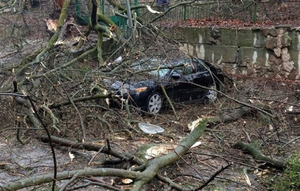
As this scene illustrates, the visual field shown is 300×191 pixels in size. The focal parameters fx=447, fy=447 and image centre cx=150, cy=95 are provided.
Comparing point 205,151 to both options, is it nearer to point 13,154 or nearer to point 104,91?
point 104,91

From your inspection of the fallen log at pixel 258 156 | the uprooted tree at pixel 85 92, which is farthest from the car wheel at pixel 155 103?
the fallen log at pixel 258 156

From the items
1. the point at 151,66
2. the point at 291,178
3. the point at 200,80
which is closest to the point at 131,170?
the point at 291,178

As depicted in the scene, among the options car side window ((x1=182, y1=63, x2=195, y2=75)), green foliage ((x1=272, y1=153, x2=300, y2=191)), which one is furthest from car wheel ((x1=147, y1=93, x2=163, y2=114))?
green foliage ((x1=272, y1=153, x2=300, y2=191))

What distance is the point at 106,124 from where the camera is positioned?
743 cm

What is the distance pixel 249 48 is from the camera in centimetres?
1307

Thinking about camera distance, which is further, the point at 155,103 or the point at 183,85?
the point at 183,85

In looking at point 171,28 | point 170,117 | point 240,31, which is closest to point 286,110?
point 170,117

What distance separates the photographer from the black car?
8305 mm

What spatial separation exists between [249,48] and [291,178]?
26.7 ft

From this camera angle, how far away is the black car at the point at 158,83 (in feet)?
27.2

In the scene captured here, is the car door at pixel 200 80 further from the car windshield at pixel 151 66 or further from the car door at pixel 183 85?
the car windshield at pixel 151 66

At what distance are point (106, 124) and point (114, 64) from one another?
1.51 metres

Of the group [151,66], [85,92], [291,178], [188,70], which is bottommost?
[291,178]

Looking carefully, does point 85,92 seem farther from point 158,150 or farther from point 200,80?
point 200,80
